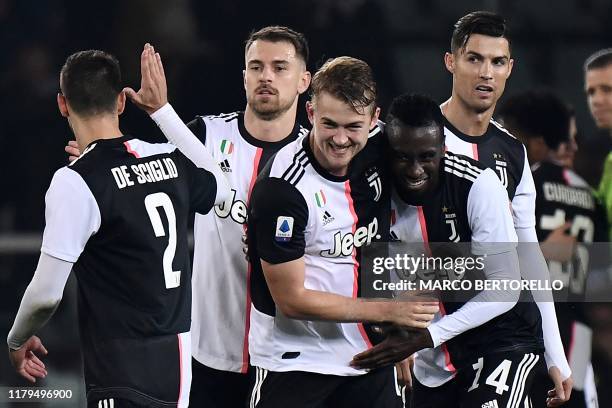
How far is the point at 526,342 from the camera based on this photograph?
14.6 feet

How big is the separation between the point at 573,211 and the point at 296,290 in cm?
240

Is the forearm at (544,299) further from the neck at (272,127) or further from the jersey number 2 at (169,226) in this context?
the jersey number 2 at (169,226)

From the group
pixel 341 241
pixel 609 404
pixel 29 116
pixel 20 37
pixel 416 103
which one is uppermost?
pixel 20 37

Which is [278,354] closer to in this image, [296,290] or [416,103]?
[296,290]

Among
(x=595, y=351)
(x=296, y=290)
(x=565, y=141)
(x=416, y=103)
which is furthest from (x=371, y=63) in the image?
(x=296, y=290)

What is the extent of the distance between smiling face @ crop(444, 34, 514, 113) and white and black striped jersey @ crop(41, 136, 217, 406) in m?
1.40

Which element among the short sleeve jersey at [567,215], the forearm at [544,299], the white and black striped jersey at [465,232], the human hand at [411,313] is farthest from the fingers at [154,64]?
the short sleeve jersey at [567,215]

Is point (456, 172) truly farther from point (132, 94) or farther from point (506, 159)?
point (132, 94)

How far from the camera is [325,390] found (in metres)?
3.99

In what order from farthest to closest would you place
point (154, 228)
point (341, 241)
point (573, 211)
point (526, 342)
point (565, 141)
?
1. point (565, 141)
2. point (573, 211)
3. point (526, 342)
4. point (341, 241)
5. point (154, 228)

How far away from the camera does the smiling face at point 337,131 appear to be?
12.9 feet

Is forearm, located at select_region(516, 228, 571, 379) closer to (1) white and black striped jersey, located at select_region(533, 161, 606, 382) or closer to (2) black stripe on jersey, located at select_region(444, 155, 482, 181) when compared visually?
(2) black stripe on jersey, located at select_region(444, 155, 482, 181)

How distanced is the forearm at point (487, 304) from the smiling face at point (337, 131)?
0.69 m

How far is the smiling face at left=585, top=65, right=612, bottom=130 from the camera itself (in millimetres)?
5914
